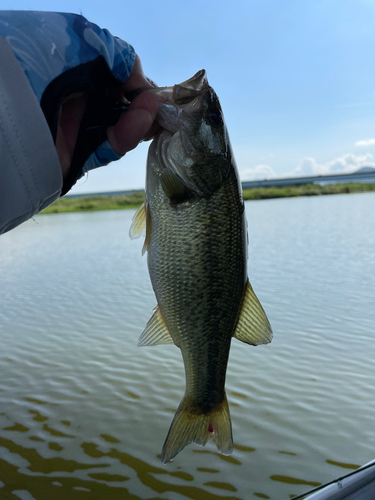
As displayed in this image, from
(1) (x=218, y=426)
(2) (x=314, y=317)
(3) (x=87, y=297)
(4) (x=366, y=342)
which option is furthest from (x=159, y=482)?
(3) (x=87, y=297)

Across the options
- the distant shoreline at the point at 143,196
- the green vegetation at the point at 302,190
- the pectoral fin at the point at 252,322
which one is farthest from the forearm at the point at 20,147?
the green vegetation at the point at 302,190

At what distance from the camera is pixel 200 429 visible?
2.25 meters

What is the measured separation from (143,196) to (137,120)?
157 ft

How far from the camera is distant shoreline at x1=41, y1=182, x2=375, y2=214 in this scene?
4409 cm

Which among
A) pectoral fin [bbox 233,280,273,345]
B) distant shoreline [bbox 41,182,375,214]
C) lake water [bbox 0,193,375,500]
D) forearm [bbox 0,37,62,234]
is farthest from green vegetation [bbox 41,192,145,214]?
forearm [bbox 0,37,62,234]

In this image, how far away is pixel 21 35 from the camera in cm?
140

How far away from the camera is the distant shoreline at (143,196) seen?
145 ft

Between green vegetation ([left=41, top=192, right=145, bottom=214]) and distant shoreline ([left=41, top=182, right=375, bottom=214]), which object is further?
distant shoreline ([left=41, top=182, right=375, bottom=214])

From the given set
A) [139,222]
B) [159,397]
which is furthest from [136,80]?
[159,397]

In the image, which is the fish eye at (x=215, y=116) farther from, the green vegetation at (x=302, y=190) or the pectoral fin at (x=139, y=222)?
the green vegetation at (x=302, y=190)

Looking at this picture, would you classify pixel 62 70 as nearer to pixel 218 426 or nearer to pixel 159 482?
pixel 218 426

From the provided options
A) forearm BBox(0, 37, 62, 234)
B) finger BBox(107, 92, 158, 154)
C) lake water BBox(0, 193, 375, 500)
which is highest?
finger BBox(107, 92, 158, 154)

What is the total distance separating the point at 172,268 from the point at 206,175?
20.5 inches

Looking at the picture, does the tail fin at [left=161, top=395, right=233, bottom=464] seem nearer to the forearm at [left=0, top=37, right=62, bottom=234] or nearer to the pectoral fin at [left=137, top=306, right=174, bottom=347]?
the pectoral fin at [left=137, top=306, right=174, bottom=347]
